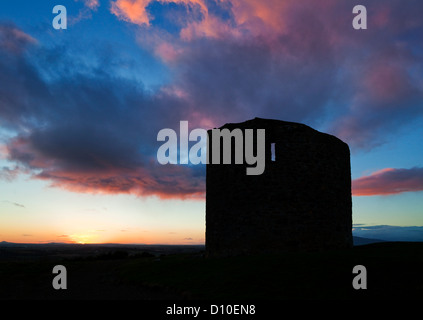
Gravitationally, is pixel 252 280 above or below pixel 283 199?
below

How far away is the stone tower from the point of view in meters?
16.7

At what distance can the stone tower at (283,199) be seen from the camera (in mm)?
16719

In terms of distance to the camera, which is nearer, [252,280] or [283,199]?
[252,280]

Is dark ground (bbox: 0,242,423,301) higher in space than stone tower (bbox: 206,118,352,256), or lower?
lower

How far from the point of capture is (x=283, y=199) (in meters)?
16.9

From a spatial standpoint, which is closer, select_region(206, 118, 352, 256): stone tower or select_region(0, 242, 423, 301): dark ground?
select_region(0, 242, 423, 301): dark ground

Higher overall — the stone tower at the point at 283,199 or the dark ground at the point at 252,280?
the stone tower at the point at 283,199

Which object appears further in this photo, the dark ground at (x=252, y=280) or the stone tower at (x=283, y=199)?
the stone tower at (x=283, y=199)
